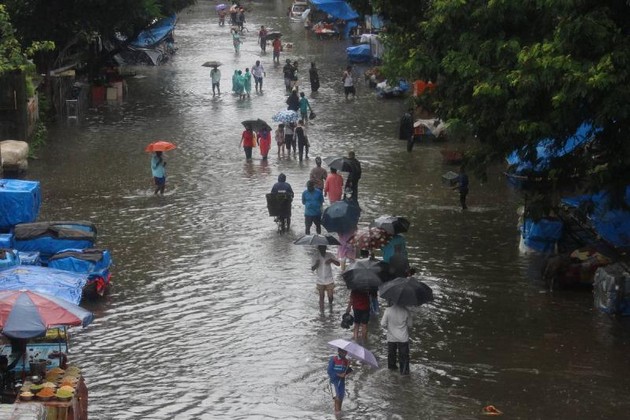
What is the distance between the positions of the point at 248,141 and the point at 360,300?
14.3 metres

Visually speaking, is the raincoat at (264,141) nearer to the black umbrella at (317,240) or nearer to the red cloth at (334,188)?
the red cloth at (334,188)

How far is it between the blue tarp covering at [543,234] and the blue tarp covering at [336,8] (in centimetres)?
3705

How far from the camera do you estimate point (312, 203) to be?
871 inches

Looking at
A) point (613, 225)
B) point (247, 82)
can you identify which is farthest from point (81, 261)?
point (247, 82)

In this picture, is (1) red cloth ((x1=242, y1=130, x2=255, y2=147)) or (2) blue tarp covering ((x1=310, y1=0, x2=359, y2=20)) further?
(2) blue tarp covering ((x1=310, y1=0, x2=359, y2=20))

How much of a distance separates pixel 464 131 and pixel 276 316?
4.61m

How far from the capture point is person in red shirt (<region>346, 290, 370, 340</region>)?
1636 cm

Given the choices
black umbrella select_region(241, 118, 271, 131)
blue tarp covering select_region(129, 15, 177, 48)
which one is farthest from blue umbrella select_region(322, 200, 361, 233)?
blue tarp covering select_region(129, 15, 177, 48)

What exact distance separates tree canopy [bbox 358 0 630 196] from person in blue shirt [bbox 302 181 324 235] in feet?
9.38

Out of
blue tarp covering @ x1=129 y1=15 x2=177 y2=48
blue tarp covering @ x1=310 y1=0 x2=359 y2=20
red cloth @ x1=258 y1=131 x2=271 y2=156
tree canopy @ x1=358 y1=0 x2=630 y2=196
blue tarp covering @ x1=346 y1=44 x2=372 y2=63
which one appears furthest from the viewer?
blue tarp covering @ x1=310 y1=0 x2=359 y2=20

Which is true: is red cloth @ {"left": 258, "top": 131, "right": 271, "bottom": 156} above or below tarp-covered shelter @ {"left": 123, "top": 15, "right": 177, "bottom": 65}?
below

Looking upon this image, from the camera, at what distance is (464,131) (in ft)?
64.8

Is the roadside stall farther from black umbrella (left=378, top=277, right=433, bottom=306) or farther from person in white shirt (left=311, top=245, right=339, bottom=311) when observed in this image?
person in white shirt (left=311, top=245, right=339, bottom=311)

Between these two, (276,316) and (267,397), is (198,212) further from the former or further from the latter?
(267,397)
